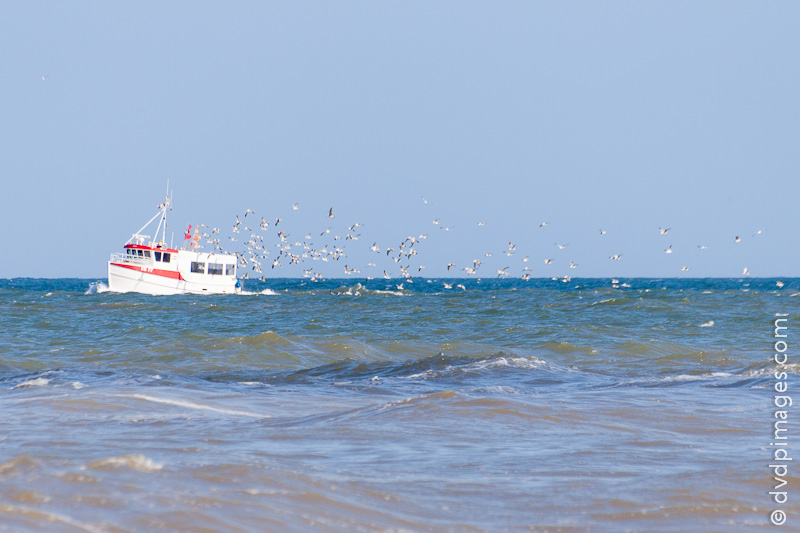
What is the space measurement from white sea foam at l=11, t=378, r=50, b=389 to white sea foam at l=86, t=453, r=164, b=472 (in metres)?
6.46

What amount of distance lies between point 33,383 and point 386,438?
284 inches

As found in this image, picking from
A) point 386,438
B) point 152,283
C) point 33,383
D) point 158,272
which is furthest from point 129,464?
point 158,272

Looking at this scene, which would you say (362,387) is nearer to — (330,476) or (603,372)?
(603,372)

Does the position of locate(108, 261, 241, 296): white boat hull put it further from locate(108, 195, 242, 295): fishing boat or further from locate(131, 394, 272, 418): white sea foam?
locate(131, 394, 272, 418): white sea foam

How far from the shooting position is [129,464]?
19.9 feet

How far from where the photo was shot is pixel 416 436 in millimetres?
7621

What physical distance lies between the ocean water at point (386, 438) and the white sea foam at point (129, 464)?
0.08 ft

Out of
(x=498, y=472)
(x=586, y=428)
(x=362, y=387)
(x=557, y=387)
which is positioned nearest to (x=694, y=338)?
(x=557, y=387)

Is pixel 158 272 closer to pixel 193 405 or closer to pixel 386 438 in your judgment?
pixel 193 405

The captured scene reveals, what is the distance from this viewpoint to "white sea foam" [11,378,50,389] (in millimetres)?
11821

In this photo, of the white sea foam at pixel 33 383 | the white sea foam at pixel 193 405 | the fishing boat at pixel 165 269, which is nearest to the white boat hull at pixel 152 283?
the fishing boat at pixel 165 269

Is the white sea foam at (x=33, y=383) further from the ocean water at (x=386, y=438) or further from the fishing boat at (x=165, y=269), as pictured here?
the fishing boat at (x=165, y=269)

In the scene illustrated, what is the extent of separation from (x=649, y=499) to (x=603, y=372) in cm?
937

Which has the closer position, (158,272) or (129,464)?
(129,464)
